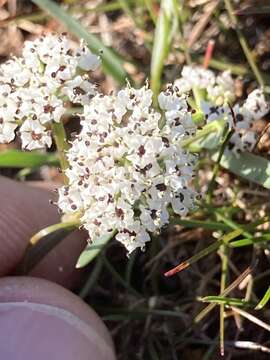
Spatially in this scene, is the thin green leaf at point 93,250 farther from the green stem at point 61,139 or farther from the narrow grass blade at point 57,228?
the green stem at point 61,139

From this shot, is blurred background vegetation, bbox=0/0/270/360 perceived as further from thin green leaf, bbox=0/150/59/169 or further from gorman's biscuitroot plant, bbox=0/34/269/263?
gorman's biscuitroot plant, bbox=0/34/269/263

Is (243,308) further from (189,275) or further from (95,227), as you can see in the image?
(95,227)

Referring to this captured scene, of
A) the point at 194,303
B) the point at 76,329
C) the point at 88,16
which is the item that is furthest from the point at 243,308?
the point at 88,16

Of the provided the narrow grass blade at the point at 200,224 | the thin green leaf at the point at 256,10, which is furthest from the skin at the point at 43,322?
the thin green leaf at the point at 256,10

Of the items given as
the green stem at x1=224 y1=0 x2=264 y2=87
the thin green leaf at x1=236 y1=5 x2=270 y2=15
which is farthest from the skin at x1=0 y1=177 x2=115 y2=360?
the thin green leaf at x1=236 y1=5 x2=270 y2=15

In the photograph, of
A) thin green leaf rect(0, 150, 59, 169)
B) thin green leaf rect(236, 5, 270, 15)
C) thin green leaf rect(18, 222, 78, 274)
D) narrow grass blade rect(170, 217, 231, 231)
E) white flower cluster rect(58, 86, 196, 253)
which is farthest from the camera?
thin green leaf rect(236, 5, 270, 15)

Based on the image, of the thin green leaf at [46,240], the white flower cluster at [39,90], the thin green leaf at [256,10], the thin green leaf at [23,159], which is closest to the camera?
the white flower cluster at [39,90]
